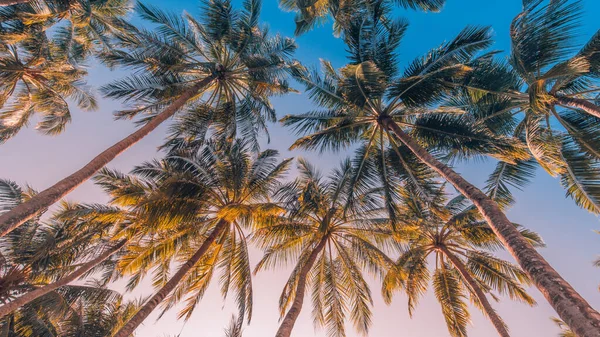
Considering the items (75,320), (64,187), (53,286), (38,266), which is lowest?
(75,320)

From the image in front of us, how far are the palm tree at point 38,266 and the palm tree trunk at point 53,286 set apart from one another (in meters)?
0.29

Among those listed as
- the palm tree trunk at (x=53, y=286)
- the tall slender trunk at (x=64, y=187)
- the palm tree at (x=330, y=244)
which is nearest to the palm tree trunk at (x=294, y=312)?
the palm tree at (x=330, y=244)

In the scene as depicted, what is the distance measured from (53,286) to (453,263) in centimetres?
1320

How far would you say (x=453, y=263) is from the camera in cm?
1140

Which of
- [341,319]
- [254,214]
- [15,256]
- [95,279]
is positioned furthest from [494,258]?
[15,256]

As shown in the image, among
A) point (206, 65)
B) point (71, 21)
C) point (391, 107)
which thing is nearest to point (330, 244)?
point (391, 107)

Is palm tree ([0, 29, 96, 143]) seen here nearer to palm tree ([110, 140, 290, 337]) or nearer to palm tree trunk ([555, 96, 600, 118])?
palm tree ([110, 140, 290, 337])

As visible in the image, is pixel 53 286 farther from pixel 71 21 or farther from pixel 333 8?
pixel 333 8

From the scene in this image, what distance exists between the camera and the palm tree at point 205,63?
1018cm

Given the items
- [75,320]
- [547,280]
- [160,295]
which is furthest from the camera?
[75,320]

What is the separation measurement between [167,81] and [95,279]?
27.2ft

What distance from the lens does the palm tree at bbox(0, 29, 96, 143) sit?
1123 centimetres

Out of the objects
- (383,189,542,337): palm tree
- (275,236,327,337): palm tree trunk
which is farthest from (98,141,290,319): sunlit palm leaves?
(383,189,542,337): palm tree

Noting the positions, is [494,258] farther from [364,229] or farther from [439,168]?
[439,168]
